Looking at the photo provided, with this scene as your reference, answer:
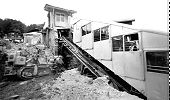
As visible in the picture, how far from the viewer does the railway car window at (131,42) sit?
17.0ft

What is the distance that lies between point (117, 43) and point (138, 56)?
1.72 meters

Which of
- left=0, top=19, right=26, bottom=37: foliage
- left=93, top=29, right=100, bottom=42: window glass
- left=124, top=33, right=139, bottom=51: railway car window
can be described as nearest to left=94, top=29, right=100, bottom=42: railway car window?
left=93, top=29, right=100, bottom=42: window glass

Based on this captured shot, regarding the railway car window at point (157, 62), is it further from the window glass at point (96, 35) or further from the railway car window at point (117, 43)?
the window glass at point (96, 35)

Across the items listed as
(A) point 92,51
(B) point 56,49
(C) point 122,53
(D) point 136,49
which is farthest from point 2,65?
(D) point 136,49

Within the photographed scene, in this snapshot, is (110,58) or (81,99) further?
(110,58)

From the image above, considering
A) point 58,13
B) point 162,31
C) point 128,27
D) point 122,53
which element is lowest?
point 122,53

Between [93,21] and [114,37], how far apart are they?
10.6ft

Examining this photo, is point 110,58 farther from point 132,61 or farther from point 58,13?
point 58,13

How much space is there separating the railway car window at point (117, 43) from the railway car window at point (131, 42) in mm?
385

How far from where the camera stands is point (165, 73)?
3947mm

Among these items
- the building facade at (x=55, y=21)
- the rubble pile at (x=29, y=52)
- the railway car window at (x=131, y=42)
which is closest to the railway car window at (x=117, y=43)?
the railway car window at (x=131, y=42)

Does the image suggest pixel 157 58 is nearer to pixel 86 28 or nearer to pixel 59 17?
pixel 86 28

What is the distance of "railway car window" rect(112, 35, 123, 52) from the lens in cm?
617

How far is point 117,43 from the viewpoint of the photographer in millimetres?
6473
